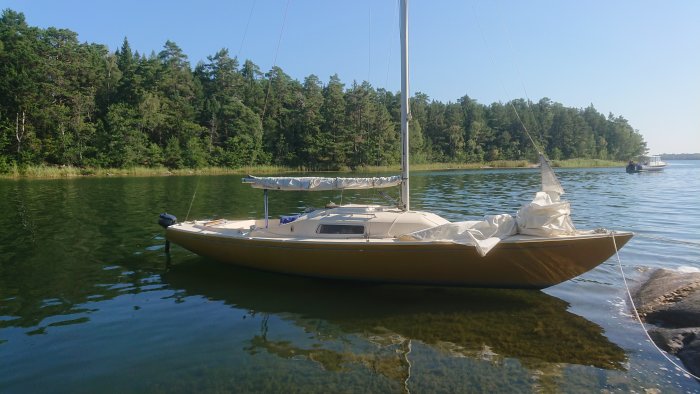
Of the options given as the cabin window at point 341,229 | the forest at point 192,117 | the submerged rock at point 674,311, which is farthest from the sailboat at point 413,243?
the forest at point 192,117

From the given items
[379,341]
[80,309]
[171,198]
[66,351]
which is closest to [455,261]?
[379,341]

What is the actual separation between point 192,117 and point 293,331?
74186mm

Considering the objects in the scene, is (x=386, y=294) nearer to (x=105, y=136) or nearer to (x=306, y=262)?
(x=306, y=262)

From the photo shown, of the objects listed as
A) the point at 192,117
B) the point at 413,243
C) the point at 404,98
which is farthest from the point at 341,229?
the point at 192,117

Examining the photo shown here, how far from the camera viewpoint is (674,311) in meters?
8.08

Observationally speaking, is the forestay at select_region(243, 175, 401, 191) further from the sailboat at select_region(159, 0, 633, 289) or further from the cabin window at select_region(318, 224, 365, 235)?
the cabin window at select_region(318, 224, 365, 235)

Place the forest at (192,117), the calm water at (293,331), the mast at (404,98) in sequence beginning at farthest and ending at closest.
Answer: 1. the forest at (192,117)
2. the mast at (404,98)
3. the calm water at (293,331)

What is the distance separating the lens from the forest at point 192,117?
191 feet

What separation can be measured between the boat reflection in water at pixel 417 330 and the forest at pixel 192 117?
100ft

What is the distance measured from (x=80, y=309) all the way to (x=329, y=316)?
502cm

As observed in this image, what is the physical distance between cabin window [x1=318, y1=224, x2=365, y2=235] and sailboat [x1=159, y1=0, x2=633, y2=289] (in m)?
0.02

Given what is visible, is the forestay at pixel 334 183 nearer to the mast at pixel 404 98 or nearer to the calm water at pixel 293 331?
the mast at pixel 404 98

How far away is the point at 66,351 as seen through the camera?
709 centimetres

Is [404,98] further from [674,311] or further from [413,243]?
[674,311]
